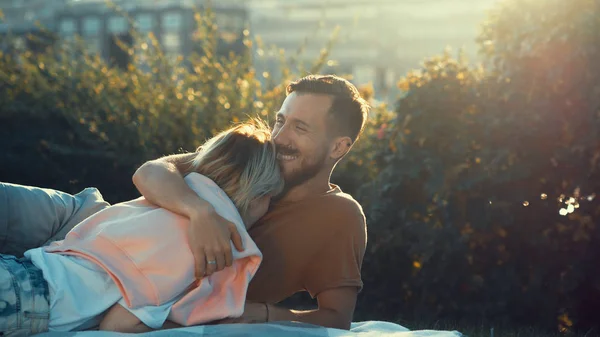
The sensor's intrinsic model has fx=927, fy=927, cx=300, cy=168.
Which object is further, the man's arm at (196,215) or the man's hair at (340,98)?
the man's hair at (340,98)

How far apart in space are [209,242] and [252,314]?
0.43 metres

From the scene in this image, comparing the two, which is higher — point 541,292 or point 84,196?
point 84,196

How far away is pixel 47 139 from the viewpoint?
27.9 ft

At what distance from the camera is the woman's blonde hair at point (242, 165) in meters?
3.52

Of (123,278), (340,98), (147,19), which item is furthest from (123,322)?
(147,19)

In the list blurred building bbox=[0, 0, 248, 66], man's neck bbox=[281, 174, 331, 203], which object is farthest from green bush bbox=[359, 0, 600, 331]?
blurred building bbox=[0, 0, 248, 66]

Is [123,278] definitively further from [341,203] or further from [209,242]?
[341,203]

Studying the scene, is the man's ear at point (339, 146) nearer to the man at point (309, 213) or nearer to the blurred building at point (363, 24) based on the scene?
the man at point (309, 213)

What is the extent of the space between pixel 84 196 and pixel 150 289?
1.65m

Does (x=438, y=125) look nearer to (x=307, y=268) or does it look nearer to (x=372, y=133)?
(x=372, y=133)

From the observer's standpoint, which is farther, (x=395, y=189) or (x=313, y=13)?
(x=313, y=13)

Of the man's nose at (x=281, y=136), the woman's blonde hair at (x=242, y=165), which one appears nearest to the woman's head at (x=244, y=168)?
the woman's blonde hair at (x=242, y=165)

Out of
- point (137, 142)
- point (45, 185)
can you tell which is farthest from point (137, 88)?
point (45, 185)

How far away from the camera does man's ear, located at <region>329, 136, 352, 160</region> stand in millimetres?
3982
